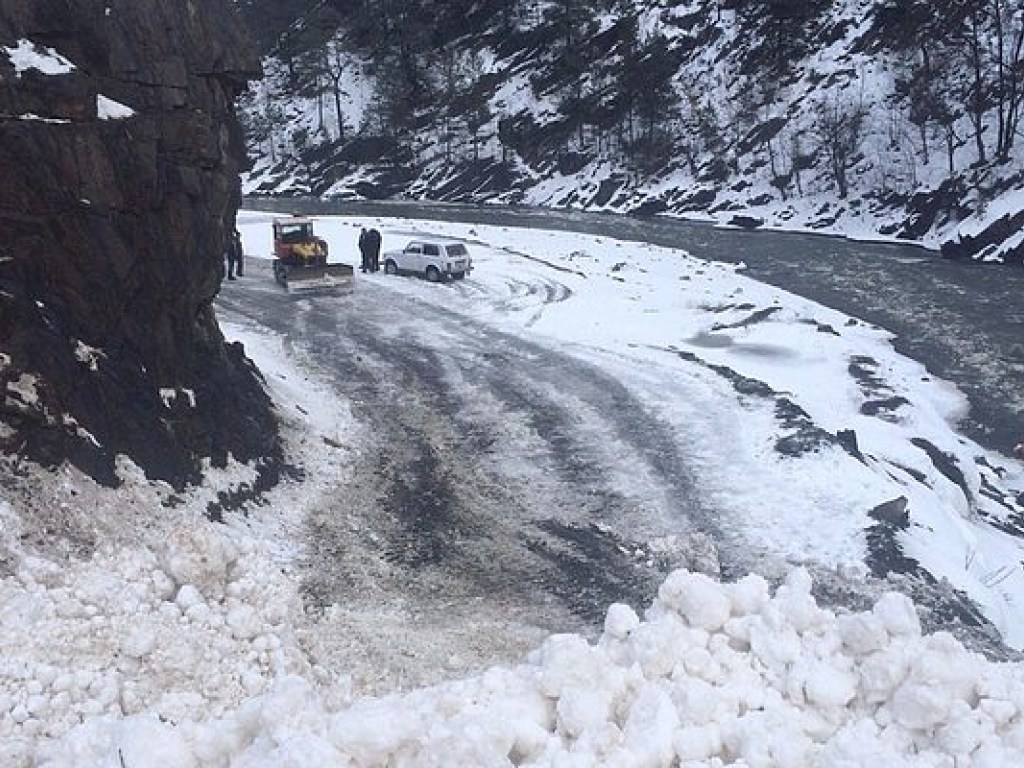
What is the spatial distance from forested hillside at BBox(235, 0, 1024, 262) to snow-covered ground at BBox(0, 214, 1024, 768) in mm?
32599

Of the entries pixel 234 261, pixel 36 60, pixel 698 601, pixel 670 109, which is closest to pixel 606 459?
pixel 698 601

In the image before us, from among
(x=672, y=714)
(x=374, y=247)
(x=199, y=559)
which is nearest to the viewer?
(x=672, y=714)

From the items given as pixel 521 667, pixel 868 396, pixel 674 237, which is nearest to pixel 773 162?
pixel 674 237

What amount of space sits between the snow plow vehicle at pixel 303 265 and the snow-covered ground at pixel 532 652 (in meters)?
10.3

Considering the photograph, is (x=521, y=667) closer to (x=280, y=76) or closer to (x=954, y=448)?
(x=954, y=448)

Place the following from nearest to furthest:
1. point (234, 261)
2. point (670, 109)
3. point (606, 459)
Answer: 1. point (606, 459)
2. point (234, 261)
3. point (670, 109)

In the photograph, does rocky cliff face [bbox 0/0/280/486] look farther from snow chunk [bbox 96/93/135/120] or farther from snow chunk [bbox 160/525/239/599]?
snow chunk [bbox 160/525/239/599]

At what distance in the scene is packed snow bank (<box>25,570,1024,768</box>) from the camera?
630 cm

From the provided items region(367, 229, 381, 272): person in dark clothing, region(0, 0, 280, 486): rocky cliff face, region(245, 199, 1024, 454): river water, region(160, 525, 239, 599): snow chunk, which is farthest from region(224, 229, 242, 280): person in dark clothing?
region(160, 525, 239, 599): snow chunk

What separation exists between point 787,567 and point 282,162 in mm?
83531

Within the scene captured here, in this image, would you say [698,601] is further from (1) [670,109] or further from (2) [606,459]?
(1) [670,109]

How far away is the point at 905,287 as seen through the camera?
129ft

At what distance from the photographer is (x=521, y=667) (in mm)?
7527

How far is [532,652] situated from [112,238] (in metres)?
8.96
